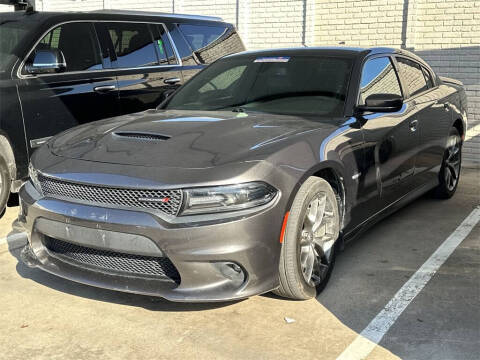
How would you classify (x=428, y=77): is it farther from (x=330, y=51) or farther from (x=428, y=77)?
(x=330, y=51)

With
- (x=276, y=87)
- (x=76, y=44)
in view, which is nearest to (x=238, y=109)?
(x=276, y=87)

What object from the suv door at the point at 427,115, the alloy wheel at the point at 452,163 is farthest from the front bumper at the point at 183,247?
the alloy wheel at the point at 452,163

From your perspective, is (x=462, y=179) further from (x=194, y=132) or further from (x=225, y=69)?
(x=194, y=132)

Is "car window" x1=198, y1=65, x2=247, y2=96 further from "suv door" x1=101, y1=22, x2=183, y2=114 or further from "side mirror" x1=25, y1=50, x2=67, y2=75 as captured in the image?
"side mirror" x1=25, y1=50, x2=67, y2=75

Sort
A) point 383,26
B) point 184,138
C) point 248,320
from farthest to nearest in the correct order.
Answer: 1. point 383,26
2. point 184,138
3. point 248,320

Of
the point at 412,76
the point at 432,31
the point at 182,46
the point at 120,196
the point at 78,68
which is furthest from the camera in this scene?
the point at 432,31

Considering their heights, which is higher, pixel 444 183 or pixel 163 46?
pixel 163 46

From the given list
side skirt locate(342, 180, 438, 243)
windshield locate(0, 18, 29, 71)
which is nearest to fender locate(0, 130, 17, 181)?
windshield locate(0, 18, 29, 71)

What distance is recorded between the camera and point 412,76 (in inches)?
206

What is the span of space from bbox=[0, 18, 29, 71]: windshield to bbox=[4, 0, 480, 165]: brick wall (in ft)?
18.2

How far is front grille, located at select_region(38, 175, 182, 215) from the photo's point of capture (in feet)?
9.84

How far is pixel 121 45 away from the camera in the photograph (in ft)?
20.4

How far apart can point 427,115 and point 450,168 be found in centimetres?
115

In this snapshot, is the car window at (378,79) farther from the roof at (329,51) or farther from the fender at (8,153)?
the fender at (8,153)
